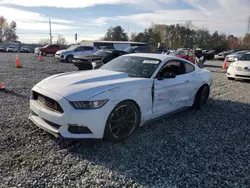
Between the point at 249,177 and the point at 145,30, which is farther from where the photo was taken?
the point at 145,30

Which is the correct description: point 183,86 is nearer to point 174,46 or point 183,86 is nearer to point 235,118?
point 235,118

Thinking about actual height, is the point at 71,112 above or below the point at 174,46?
below

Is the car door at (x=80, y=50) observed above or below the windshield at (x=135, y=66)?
above

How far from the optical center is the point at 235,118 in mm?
5246

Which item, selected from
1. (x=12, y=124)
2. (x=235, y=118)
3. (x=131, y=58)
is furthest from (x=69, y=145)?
(x=235, y=118)

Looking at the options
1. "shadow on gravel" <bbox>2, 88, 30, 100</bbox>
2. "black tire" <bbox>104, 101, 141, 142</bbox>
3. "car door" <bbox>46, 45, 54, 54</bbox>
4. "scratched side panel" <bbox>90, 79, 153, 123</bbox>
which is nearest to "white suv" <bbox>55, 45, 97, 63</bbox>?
"car door" <bbox>46, 45, 54, 54</bbox>

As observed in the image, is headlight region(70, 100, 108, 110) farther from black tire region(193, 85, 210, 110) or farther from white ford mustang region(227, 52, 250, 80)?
white ford mustang region(227, 52, 250, 80)

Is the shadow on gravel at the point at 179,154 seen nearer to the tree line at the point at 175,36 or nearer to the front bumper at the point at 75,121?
the front bumper at the point at 75,121

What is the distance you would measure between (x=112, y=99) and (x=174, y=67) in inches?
91.1

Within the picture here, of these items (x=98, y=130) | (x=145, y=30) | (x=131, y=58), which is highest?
(x=145, y=30)

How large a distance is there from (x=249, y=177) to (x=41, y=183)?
104 inches

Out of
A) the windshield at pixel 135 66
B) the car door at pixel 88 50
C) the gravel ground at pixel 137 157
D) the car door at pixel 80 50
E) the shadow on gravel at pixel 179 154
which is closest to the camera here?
the gravel ground at pixel 137 157

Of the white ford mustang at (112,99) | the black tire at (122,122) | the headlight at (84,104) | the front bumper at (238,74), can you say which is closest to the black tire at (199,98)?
the white ford mustang at (112,99)

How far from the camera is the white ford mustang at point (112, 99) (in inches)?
127
